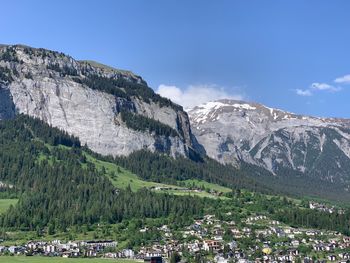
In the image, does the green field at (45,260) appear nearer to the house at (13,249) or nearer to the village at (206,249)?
the village at (206,249)

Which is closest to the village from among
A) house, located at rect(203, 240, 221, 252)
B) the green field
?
house, located at rect(203, 240, 221, 252)

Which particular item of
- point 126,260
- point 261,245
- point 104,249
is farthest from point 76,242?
point 261,245

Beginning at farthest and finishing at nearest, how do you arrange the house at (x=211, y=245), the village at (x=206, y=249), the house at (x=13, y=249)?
1. the house at (x=211, y=245)
2. the house at (x=13, y=249)
3. the village at (x=206, y=249)

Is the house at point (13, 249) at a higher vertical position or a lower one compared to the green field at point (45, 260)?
higher

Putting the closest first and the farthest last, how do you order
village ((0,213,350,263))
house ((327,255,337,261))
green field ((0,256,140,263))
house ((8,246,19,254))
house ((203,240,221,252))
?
green field ((0,256,140,263)) → village ((0,213,350,263)) → house ((8,246,19,254)) → house ((327,255,337,261)) → house ((203,240,221,252))

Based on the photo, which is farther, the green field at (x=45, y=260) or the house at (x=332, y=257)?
the house at (x=332, y=257)

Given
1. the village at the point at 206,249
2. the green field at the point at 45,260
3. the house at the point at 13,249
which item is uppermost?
the village at the point at 206,249

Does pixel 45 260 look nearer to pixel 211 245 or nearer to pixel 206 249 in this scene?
pixel 206 249

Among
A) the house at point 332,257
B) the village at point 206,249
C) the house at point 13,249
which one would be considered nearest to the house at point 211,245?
the village at point 206,249

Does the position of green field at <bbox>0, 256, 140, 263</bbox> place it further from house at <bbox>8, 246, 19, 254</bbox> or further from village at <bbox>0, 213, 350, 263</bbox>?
house at <bbox>8, 246, 19, 254</bbox>

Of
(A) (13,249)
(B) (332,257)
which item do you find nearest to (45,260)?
(A) (13,249)

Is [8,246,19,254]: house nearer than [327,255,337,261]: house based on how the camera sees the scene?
Yes

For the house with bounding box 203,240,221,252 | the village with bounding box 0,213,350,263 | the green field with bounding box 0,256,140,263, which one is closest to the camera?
the green field with bounding box 0,256,140,263
